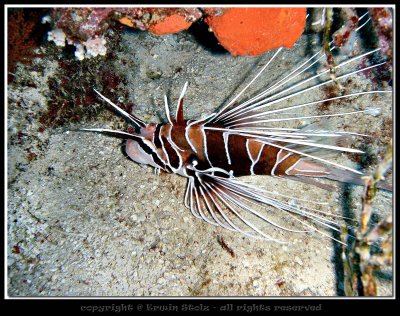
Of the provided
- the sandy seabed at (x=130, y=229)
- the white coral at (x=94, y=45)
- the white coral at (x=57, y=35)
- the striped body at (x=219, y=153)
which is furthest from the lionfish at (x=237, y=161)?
the white coral at (x=57, y=35)

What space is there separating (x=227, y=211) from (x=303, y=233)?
92 cm

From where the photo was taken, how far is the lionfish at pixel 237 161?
11.4 ft

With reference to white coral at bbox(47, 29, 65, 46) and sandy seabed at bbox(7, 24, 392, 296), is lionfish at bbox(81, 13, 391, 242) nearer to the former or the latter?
sandy seabed at bbox(7, 24, 392, 296)

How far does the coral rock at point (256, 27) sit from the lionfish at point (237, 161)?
223mm

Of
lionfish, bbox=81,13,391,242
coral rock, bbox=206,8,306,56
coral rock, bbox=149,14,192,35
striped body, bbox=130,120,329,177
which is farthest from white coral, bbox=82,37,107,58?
coral rock, bbox=206,8,306,56

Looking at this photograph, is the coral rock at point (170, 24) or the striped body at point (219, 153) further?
the striped body at point (219, 153)

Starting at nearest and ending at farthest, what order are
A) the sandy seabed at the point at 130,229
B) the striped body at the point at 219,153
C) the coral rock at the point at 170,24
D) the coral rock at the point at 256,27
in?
the sandy seabed at the point at 130,229, the coral rock at the point at 256,27, the coral rock at the point at 170,24, the striped body at the point at 219,153

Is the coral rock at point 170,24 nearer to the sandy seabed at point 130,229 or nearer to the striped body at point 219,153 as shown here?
the striped body at point 219,153

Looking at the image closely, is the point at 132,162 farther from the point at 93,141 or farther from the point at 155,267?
the point at 155,267

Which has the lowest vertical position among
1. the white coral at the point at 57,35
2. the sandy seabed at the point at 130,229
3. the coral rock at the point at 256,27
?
the sandy seabed at the point at 130,229

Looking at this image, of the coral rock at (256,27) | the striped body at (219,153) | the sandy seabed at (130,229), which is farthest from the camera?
the striped body at (219,153)

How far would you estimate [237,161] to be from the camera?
367 cm

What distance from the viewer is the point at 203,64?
5.33 meters

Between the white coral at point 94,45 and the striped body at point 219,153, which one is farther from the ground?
the white coral at point 94,45
